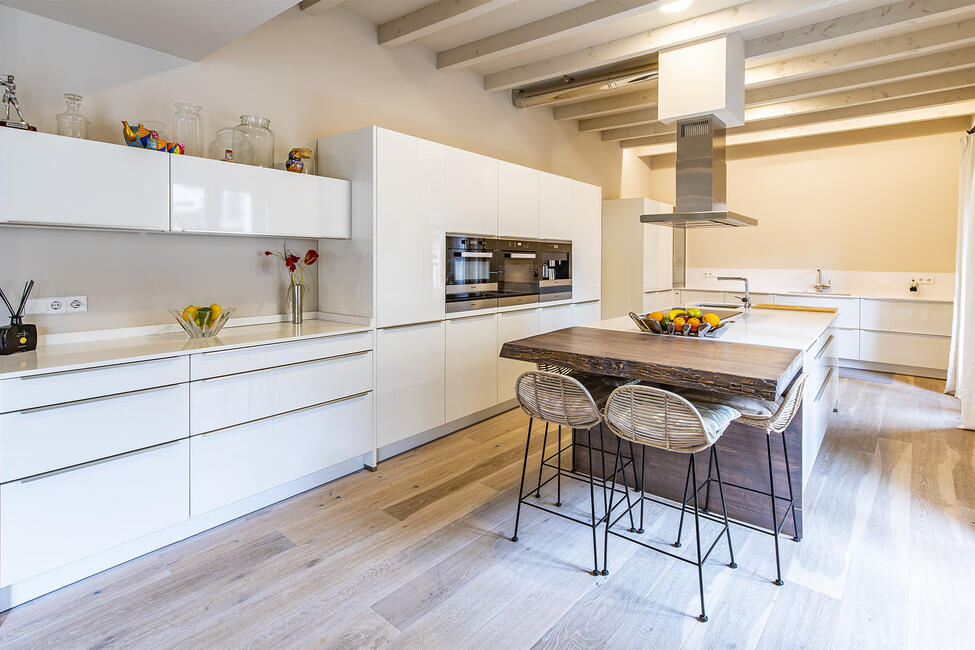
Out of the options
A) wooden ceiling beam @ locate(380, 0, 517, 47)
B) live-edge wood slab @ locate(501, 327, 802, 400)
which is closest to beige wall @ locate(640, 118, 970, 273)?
live-edge wood slab @ locate(501, 327, 802, 400)

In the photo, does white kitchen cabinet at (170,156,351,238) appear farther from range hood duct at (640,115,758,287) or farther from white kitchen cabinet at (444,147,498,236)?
range hood duct at (640,115,758,287)

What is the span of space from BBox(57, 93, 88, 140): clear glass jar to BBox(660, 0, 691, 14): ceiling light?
10.2 ft

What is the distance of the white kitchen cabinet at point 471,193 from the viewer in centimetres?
360

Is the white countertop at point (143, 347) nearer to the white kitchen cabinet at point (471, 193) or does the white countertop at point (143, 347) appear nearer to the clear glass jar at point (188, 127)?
the clear glass jar at point (188, 127)

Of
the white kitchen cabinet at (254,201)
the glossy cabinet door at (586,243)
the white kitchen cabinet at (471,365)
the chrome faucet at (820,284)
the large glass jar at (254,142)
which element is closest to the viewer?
the white kitchen cabinet at (254,201)

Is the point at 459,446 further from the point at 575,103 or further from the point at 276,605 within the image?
the point at 575,103

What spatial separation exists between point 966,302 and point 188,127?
5.67 metres

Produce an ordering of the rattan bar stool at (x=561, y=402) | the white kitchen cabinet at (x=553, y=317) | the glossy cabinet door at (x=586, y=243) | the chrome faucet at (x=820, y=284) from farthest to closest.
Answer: the chrome faucet at (x=820, y=284) < the glossy cabinet door at (x=586, y=243) < the white kitchen cabinet at (x=553, y=317) < the rattan bar stool at (x=561, y=402)

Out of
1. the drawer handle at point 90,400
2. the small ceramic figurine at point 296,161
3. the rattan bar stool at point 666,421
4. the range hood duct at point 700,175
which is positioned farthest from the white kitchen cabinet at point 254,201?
the range hood duct at point 700,175

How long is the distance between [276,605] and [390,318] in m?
1.69

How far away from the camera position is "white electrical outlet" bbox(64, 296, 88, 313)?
2449mm

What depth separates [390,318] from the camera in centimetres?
323

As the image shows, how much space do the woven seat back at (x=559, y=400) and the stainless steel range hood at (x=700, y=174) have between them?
1.92 meters

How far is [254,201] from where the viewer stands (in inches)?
109
